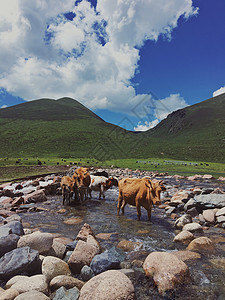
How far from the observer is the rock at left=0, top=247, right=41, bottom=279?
4215mm

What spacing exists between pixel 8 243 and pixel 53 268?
1588mm

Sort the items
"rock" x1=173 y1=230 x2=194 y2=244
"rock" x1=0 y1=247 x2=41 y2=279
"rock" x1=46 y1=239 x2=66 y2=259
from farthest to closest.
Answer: "rock" x1=173 y1=230 x2=194 y2=244 < "rock" x1=46 y1=239 x2=66 y2=259 < "rock" x1=0 y1=247 x2=41 y2=279

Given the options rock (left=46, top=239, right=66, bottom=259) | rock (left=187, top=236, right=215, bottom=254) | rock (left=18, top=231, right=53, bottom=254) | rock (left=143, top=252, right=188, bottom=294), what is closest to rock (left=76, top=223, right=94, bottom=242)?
rock (left=46, top=239, right=66, bottom=259)

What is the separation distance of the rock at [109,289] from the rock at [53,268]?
1183 mm

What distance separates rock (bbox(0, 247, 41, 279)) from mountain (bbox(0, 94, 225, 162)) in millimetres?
68751

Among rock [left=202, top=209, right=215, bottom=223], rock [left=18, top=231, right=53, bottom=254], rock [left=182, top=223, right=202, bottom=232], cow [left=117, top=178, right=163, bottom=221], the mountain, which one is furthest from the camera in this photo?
the mountain

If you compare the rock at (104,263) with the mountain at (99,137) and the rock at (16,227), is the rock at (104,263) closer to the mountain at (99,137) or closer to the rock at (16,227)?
the rock at (16,227)

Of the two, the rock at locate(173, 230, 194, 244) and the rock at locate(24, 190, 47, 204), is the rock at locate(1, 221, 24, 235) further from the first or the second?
the rock at locate(24, 190, 47, 204)

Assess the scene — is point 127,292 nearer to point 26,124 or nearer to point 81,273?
point 81,273

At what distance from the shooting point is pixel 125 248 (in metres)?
6.02

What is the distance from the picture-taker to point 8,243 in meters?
4.96

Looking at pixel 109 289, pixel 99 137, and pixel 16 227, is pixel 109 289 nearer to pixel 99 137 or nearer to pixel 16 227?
pixel 16 227

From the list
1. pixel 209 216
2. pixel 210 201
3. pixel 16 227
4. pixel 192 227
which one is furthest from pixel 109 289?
pixel 210 201

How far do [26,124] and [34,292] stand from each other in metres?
140
